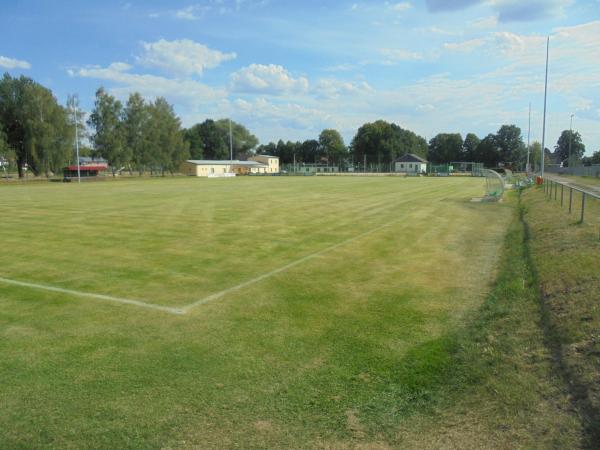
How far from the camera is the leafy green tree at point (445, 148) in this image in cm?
13638

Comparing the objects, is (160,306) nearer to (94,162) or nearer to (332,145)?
(94,162)

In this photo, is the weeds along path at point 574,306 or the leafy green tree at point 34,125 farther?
the leafy green tree at point 34,125

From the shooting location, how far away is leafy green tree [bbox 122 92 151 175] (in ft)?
265

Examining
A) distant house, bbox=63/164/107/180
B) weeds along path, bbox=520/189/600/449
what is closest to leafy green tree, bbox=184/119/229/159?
distant house, bbox=63/164/107/180

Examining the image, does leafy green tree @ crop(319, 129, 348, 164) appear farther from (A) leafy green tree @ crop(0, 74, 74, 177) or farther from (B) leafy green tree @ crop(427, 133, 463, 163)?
(A) leafy green tree @ crop(0, 74, 74, 177)

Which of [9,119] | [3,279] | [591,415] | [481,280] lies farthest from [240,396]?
[9,119]

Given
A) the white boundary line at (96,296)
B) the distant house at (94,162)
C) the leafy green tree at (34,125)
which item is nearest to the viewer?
the white boundary line at (96,296)

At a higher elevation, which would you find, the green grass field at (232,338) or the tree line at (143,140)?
the tree line at (143,140)

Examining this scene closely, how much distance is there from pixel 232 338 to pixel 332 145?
5807 inches

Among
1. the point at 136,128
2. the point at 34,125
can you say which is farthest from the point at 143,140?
the point at 34,125

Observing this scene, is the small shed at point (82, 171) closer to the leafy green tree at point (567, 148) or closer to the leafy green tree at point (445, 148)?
the leafy green tree at point (445, 148)

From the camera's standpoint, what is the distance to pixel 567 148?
14900 centimetres

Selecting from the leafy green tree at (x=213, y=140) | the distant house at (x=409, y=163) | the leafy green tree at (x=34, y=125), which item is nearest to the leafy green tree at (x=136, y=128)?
the leafy green tree at (x=34, y=125)

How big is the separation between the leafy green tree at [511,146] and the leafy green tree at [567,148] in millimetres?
21032
